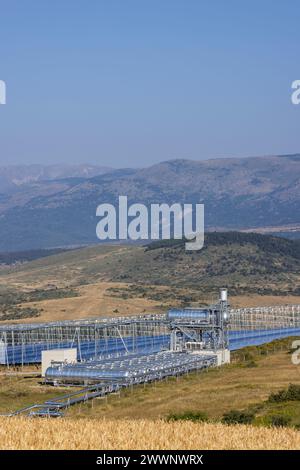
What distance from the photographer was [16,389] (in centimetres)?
6631

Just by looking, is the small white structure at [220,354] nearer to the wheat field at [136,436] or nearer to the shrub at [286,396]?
the shrub at [286,396]

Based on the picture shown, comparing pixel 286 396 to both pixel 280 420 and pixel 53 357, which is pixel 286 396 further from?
pixel 53 357

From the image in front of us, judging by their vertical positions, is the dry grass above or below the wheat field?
below

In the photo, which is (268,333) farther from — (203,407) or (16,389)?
(203,407)

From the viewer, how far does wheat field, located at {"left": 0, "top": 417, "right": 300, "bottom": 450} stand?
26516 millimetres

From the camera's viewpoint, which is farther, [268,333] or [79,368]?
[268,333]

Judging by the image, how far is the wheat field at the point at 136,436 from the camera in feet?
87.0

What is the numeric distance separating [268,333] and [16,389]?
4279cm

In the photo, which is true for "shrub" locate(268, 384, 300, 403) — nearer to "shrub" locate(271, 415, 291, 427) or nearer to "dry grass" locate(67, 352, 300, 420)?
"dry grass" locate(67, 352, 300, 420)

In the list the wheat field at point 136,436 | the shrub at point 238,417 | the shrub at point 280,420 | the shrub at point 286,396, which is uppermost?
the wheat field at point 136,436

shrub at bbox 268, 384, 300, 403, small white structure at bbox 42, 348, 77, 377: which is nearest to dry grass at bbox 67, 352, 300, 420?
shrub at bbox 268, 384, 300, 403

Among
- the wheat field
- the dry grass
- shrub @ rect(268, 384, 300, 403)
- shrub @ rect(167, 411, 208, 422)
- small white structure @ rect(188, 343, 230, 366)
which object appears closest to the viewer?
the wheat field

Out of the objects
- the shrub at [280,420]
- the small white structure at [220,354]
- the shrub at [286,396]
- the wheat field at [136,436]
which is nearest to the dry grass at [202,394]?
the shrub at [286,396]
